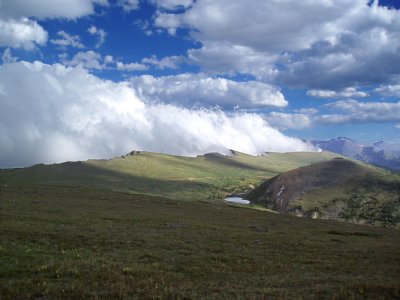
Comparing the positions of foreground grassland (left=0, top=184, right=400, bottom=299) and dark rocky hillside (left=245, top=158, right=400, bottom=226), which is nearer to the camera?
foreground grassland (left=0, top=184, right=400, bottom=299)

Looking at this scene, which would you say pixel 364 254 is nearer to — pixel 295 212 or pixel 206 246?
pixel 206 246

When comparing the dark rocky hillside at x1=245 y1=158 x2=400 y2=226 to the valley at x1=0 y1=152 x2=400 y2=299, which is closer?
the valley at x1=0 y1=152 x2=400 y2=299

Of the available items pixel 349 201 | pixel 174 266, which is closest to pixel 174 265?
pixel 174 266

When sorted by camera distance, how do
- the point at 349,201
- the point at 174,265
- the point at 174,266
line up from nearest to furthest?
1. the point at 174,266
2. the point at 174,265
3. the point at 349,201

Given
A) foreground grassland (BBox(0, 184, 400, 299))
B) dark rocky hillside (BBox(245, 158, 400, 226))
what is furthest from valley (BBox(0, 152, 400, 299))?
dark rocky hillside (BBox(245, 158, 400, 226))

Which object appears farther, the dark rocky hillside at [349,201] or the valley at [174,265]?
the dark rocky hillside at [349,201]

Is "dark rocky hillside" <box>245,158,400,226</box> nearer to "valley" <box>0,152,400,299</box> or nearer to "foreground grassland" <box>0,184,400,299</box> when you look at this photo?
"valley" <box>0,152,400,299</box>

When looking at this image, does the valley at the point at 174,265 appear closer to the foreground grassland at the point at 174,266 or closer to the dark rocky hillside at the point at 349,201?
the foreground grassland at the point at 174,266

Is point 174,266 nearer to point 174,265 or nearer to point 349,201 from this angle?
point 174,265

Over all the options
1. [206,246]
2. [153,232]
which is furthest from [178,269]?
[153,232]

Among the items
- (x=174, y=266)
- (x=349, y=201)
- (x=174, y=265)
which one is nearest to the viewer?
(x=174, y=266)

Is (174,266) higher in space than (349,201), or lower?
lower

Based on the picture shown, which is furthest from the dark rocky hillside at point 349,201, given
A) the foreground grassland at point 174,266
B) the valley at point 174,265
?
the foreground grassland at point 174,266

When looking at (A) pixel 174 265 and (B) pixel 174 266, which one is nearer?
(B) pixel 174 266
